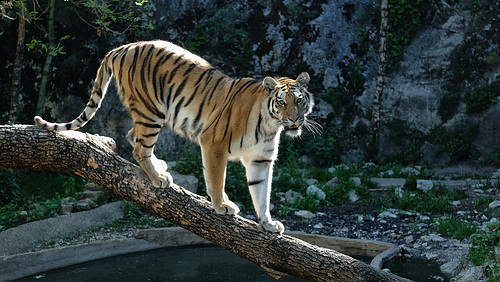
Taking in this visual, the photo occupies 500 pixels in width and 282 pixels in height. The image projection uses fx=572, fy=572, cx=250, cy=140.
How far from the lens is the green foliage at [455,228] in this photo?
7625mm

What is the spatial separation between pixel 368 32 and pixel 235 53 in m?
3.35

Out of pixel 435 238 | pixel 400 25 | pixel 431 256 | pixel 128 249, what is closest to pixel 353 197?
pixel 435 238

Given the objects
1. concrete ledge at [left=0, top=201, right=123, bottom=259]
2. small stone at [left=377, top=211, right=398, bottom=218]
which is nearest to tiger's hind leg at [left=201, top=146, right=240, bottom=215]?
concrete ledge at [left=0, top=201, right=123, bottom=259]

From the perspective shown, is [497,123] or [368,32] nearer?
[497,123]

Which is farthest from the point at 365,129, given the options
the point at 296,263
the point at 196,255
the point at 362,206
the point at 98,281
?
the point at 296,263

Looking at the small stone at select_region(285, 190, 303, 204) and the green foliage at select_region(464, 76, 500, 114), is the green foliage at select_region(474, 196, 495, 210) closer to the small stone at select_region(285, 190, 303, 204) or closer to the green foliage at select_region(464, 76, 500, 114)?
the small stone at select_region(285, 190, 303, 204)

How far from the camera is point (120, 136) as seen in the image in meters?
12.4

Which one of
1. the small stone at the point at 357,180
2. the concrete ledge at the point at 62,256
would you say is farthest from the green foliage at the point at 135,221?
the small stone at the point at 357,180

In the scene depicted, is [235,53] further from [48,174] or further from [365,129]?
[48,174]

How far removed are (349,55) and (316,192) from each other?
529cm

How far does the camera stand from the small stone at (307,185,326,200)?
9422mm

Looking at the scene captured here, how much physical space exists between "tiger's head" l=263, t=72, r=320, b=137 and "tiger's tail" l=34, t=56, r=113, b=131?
62.3 inches

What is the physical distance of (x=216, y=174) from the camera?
15.8ft

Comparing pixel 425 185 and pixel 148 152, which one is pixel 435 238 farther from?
pixel 148 152
